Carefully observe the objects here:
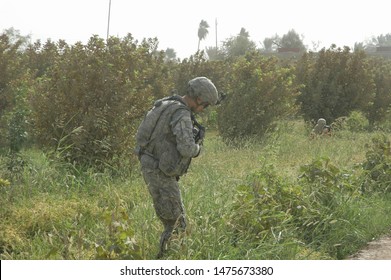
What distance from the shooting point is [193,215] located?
202 inches

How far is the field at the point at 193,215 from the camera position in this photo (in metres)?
4.21

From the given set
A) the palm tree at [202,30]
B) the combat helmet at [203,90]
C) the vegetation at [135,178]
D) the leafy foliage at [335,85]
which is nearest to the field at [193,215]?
the vegetation at [135,178]

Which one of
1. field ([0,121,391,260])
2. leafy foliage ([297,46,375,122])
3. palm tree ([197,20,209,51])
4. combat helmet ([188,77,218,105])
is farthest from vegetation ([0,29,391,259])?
palm tree ([197,20,209,51])

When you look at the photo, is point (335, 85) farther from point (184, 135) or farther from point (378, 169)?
point (184, 135)

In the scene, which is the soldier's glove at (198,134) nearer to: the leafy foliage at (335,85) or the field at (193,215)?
the field at (193,215)

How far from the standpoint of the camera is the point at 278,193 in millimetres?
5543

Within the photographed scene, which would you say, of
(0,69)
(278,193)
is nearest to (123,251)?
(278,193)

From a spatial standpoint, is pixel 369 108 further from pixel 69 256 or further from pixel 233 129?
pixel 69 256

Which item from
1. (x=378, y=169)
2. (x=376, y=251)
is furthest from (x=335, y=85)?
(x=376, y=251)

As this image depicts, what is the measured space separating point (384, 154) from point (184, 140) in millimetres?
4237

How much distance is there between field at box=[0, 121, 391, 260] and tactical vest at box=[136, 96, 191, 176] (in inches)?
16.8

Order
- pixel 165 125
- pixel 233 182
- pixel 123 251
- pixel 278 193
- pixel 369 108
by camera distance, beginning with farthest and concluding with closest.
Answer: pixel 369 108 → pixel 233 182 → pixel 278 193 → pixel 165 125 → pixel 123 251

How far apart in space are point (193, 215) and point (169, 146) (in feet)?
3.77
